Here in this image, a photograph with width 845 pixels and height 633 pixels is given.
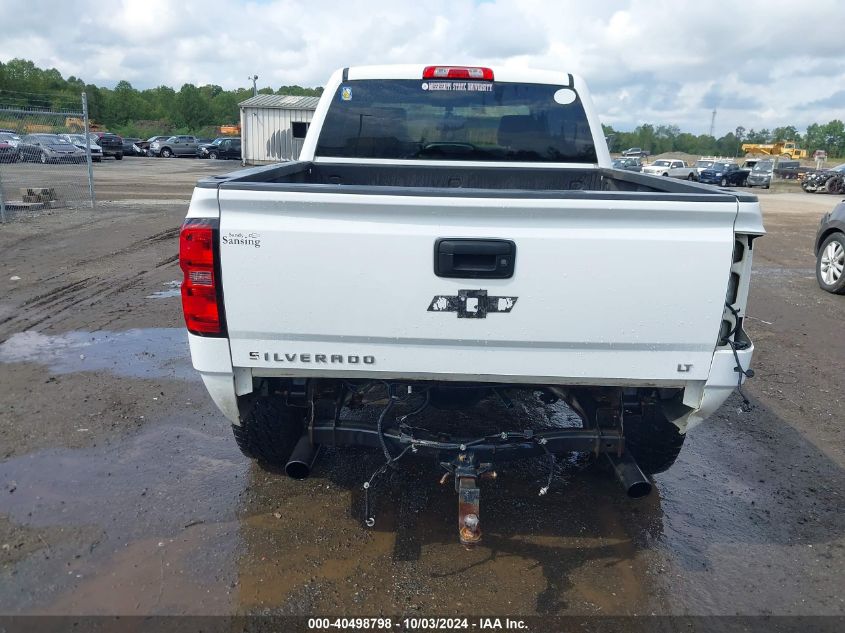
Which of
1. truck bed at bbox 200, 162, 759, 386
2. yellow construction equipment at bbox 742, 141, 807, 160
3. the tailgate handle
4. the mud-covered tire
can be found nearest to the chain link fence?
truck bed at bbox 200, 162, 759, 386

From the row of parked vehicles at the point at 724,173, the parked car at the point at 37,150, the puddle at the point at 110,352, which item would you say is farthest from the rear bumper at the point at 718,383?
the row of parked vehicles at the point at 724,173

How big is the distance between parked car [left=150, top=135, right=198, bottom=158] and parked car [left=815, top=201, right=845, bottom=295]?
46.7 metres

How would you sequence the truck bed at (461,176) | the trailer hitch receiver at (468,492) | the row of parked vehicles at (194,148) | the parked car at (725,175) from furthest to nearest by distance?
1. the row of parked vehicles at (194,148)
2. the parked car at (725,175)
3. the truck bed at (461,176)
4. the trailer hitch receiver at (468,492)

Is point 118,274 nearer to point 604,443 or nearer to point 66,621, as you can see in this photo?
point 66,621

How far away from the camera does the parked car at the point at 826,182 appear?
32625mm

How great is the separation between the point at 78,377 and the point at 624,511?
440 centimetres

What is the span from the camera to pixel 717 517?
3748mm

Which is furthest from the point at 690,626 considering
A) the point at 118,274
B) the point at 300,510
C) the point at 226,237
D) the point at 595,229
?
the point at 118,274

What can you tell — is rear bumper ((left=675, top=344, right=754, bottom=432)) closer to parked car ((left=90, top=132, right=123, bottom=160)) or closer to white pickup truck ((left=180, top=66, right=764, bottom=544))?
white pickup truck ((left=180, top=66, right=764, bottom=544))

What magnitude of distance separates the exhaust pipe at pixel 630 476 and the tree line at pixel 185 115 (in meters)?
72.9

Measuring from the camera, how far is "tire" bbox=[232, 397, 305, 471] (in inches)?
139

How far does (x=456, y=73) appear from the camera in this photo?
16.0ft

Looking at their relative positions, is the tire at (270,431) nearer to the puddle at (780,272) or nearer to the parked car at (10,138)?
the puddle at (780,272)

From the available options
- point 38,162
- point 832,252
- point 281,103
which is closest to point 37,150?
point 38,162
